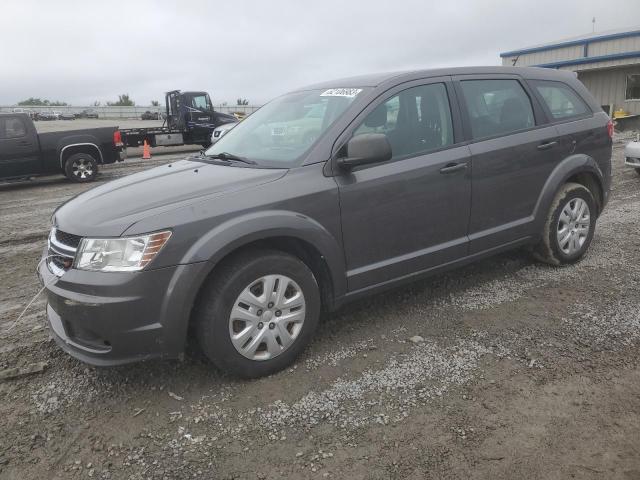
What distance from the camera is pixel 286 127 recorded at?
3.83 m

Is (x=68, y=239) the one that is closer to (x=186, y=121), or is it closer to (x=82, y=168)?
(x=82, y=168)

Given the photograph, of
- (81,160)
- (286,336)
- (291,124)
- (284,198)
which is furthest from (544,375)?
(81,160)

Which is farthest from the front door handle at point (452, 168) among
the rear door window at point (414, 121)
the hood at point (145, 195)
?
the hood at point (145, 195)

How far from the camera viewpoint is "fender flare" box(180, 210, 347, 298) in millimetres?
2838

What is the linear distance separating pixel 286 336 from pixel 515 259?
2.88m

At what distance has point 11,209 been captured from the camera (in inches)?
351

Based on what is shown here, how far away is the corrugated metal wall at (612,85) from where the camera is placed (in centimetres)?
2469

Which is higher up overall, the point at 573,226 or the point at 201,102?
the point at 201,102

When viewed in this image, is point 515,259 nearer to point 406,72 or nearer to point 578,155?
point 578,155

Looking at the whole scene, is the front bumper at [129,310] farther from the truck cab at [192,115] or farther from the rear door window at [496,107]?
the truck cab at [192,115]

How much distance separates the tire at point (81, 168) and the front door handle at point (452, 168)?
10245 millimetres

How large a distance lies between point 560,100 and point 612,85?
25.0 metres

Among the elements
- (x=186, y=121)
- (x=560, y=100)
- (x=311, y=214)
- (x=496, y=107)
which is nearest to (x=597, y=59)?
(x=186, y=121)

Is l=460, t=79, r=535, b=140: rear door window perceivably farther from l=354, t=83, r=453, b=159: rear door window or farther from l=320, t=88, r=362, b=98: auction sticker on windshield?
l=320, t=88, r=362, b=98: auction sticker on windshield
